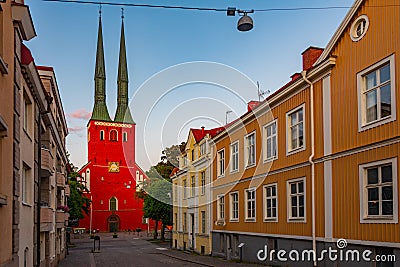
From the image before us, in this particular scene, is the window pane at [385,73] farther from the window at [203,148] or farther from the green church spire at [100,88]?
the green church spire at [100,88]

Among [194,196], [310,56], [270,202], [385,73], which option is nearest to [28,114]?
[270,202]

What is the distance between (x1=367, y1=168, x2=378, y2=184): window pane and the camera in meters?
14.6

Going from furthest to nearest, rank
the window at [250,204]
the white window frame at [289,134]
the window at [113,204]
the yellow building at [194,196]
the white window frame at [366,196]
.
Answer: the window at [113,204], the yellow building at [194,196], the window at [250,204], the white window frame at [289,134], the white window frame at [366,196]

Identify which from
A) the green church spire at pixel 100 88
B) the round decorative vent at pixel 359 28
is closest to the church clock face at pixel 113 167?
the green church spire at pixel 100 88

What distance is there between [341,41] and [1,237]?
11.8 meters

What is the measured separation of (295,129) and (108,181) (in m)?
69.0

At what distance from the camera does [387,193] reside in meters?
14.0

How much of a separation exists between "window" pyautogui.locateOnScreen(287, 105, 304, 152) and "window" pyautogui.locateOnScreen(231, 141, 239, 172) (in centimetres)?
715

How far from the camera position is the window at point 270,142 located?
22.5 meters

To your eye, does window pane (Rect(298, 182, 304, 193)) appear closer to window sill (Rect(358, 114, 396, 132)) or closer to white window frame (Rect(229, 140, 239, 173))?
window sill (Rect(358, 114, 396, 132))

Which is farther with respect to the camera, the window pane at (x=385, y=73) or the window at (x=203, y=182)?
the window at (x=203, y=182)

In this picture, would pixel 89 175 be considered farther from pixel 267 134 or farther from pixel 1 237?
pixel 1 237

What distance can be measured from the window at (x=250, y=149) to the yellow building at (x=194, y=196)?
300 inches

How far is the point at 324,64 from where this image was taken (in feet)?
57.2
